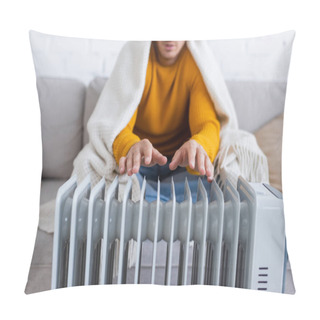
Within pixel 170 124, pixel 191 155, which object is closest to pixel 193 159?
pixel 191 155

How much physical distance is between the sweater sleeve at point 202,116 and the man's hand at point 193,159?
0.12 ft

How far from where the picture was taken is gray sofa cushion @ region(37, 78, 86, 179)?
1329 millimetres

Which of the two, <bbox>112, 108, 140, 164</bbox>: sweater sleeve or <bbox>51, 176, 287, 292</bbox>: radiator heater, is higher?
<bbox>112, 108, 140, 164</bbox>: sweater sleeve

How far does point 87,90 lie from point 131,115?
0.48 ft

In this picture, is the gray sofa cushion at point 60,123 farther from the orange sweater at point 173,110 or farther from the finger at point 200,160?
the finger at point 200,160

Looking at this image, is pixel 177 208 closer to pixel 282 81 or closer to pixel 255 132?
pixel 255 132

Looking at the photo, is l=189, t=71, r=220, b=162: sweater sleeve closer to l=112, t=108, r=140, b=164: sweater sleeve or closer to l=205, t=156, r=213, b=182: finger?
l=205, t=156, r=213, b=182: finger

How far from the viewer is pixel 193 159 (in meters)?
1.30

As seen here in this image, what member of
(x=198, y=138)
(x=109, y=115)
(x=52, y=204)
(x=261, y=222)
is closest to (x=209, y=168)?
(x=198, y=138)

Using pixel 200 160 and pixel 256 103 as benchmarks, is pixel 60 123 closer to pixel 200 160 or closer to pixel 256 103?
pixel 200 160

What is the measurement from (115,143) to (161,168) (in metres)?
0.15

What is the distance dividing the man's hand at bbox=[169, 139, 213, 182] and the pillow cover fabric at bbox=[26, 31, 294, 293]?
0.47 ft

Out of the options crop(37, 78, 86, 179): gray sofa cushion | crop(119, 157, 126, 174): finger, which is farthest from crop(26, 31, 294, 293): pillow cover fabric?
crop(119, 157, 126, 174): finger

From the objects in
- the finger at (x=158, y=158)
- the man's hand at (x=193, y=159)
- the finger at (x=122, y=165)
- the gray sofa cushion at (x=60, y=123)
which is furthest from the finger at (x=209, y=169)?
the gray sofa cushion at (x=60, y=123)
